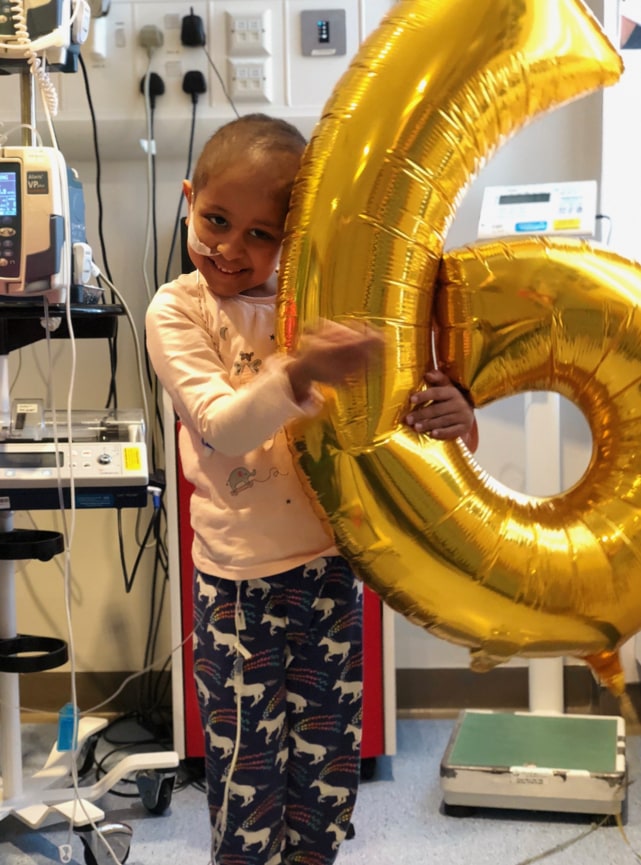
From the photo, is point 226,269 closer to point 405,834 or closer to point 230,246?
point 230,246

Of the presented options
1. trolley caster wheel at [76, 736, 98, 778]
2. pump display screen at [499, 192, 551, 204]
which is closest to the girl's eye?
pump display screen at [499, 192, 551, 204]

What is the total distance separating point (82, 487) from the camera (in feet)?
4.78

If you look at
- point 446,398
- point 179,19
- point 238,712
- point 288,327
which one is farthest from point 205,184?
point 179,19

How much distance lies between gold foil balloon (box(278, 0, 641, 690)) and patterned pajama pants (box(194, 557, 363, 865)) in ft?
0.45

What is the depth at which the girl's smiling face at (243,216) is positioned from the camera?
3.12 ft

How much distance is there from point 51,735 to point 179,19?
162cm

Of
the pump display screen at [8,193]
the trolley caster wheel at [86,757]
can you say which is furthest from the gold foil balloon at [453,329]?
the trolley caster wheel at [86,757]

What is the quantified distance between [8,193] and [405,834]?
1.29m

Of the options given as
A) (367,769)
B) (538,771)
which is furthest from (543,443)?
(367,769)

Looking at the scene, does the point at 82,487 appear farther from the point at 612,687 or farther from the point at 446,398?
the point at 612,687

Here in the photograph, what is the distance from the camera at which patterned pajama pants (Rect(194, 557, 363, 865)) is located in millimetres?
1052

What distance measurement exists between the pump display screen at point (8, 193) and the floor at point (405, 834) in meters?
1.01

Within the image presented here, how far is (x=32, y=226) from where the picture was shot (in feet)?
4.83

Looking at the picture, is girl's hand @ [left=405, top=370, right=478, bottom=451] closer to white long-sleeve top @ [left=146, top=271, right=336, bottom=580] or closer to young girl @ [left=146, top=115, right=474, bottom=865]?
young girl @ [left=146, top=115, right=474, bottom=865]
